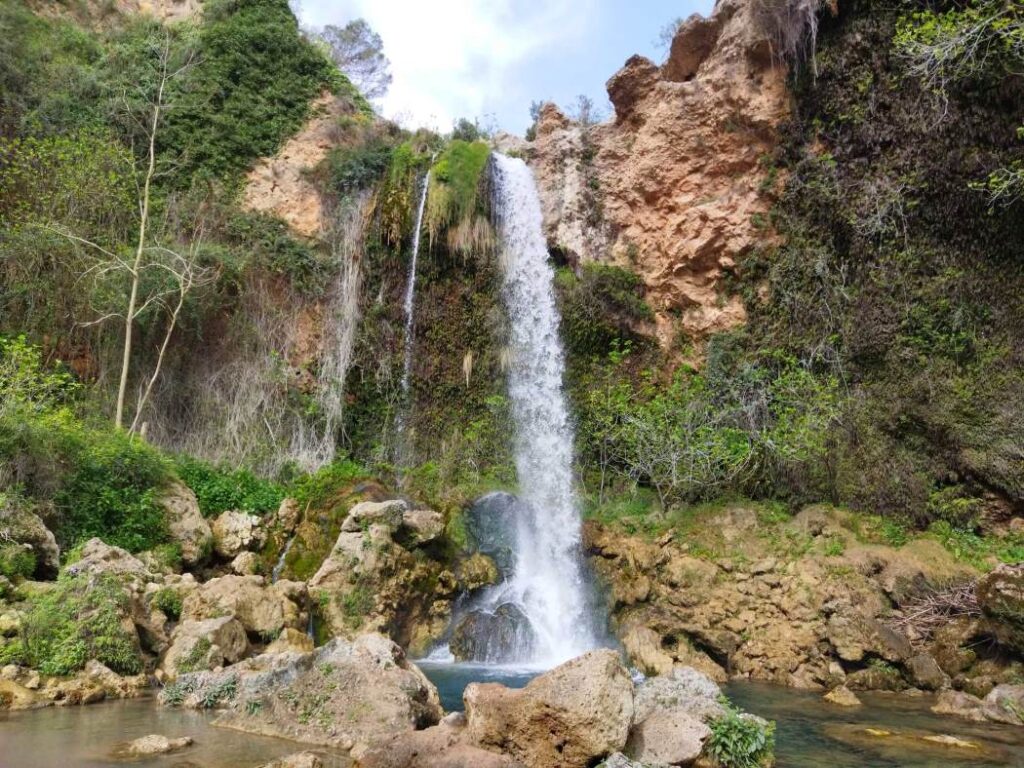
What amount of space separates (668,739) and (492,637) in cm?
538

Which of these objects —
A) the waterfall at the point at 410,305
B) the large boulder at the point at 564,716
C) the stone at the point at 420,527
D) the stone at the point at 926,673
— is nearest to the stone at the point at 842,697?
the stone at the point at 926,673

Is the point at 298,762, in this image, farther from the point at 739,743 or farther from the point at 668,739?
the point at 739,743

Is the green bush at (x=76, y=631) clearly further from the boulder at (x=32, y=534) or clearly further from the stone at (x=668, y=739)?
the stone at (x=668, y=739)

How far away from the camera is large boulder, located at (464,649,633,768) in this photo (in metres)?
4.75

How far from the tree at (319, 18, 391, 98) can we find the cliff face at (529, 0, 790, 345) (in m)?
16.4

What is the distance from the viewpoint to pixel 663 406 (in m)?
13.3

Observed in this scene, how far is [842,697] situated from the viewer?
7.97 m

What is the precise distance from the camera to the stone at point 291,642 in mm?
7855

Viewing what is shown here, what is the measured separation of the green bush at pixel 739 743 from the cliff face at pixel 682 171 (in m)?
10.5

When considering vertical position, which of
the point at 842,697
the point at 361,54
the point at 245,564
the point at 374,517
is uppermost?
the point at 361,54

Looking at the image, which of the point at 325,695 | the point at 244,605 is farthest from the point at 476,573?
the point at 325,695

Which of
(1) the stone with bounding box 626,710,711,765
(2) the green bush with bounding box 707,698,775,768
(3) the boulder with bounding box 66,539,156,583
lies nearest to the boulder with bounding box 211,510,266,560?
(3) the boulder with bounding box 66,539,156,583

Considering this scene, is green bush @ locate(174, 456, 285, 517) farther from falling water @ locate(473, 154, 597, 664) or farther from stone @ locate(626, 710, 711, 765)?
stone @ locate(626, 710, 711, 765)

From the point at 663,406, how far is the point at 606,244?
4985 mm
